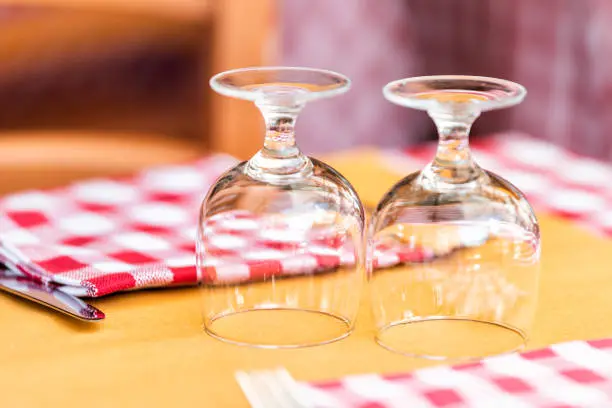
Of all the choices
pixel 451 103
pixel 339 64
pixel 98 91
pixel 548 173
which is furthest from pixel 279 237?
pixel 98 91

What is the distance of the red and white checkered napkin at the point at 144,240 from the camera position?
828 mm

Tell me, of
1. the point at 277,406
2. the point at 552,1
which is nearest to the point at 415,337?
the point at 277,406

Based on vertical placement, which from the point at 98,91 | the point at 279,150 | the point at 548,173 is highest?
the point at 279,150

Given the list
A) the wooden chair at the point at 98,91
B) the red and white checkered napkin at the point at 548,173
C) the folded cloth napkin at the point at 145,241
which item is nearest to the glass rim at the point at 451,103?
the folded cloth napkin at the point at 145,241

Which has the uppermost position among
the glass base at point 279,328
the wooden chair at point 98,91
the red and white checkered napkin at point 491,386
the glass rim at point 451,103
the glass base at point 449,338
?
the glass rim at point 451,103

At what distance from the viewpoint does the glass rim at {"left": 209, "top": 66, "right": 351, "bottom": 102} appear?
74 cm

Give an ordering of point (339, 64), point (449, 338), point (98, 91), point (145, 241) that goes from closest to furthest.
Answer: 1. point (449, 338)
2. point (145, 241)
3. point (339, 64)
4. point (98, 91)

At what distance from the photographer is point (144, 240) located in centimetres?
101

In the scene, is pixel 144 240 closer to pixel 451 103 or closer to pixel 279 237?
pixel 279 237

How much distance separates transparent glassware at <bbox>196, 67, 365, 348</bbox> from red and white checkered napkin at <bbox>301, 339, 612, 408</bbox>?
11 centimetres

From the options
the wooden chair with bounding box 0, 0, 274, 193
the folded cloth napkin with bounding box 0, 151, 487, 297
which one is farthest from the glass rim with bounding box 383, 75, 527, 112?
the wooden chair with bounding box 0, 0, 274, 193

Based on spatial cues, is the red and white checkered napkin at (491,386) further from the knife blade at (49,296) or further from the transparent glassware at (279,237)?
the knife blade at (49,296)

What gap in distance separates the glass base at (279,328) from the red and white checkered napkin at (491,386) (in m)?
0.10

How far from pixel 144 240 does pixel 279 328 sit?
254mm
